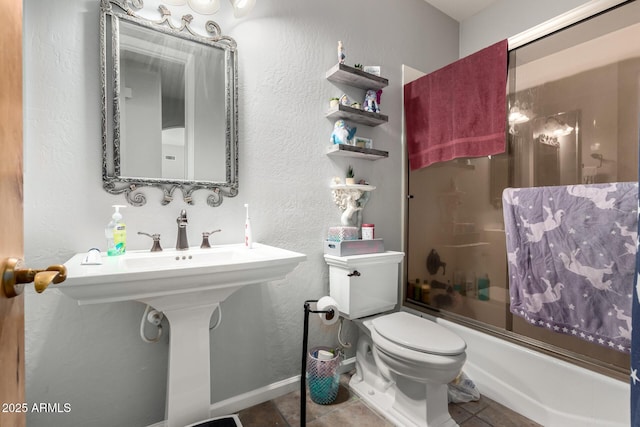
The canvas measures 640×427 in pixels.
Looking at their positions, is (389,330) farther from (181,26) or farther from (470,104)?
(181,26)

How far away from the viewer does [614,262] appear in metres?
1.19

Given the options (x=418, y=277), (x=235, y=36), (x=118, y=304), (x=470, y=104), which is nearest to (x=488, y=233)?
(x=418, y=277)

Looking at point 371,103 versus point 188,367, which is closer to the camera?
point 188,367

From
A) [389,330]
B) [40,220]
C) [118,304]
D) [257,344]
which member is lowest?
[257,344]

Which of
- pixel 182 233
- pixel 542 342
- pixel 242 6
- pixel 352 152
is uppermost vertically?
pixel 242 6

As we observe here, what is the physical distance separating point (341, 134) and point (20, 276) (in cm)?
158

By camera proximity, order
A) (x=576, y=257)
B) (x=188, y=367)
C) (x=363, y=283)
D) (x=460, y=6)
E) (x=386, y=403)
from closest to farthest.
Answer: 1. (x=188, y=367)
2. (x=576, y=257)
3. (x=386, y=403)
4. (x=363, y=283)
5. (x=460, y=6)

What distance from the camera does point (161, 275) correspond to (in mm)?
917

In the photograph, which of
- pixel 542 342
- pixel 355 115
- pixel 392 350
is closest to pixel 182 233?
pixel 392 350

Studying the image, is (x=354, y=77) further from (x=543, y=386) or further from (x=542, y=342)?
(x=543, y=386)

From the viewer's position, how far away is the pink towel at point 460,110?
1.64 metres

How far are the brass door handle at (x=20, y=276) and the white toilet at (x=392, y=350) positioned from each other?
4.12ft

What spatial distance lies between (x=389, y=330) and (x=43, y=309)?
1.46 metres

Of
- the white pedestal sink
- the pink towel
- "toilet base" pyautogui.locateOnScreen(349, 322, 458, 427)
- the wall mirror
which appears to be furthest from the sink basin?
the pink towel
